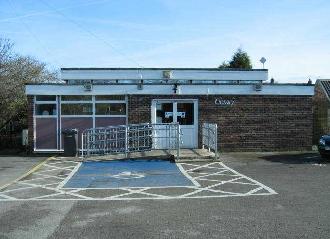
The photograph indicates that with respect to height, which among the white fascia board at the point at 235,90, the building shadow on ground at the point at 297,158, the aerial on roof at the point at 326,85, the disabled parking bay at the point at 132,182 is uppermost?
the aerial on roof at the point at 326,85

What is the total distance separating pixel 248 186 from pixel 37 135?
11275 millimetres

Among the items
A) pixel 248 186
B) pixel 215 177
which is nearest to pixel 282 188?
pixel 248 186

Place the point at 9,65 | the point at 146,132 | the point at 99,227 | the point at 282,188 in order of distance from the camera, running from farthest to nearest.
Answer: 1. the point at 9,65
2. the point at 146,132
3. the point at 282,188
4. the point at 99,227

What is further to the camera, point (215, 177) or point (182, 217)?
point (215, 177)

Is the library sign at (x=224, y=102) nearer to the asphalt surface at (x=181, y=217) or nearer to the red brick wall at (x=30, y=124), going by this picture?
the red brick wall at (x=30, y=124)

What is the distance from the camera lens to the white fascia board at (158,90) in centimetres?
2089

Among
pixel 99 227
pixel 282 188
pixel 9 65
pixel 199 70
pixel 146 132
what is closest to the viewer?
pixel 99 227

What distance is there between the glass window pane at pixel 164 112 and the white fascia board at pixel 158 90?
1.76 feet

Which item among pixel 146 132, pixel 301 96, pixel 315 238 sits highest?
pixel 301 96

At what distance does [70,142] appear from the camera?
19.7 meters

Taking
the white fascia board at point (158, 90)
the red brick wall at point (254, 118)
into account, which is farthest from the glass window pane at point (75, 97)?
the red brick wall at point (254, 118)

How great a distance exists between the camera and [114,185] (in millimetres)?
12852

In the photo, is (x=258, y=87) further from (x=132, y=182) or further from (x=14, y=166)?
(x=14, y=166)

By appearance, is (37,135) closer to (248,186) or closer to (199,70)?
(199,70)
